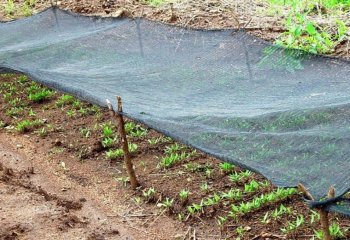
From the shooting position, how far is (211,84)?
369 centimetres

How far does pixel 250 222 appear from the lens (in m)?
→ 3.24

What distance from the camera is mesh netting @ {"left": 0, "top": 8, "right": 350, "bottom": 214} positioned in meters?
2.55

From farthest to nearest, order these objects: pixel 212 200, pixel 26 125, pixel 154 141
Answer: pixel 26 125 → pixel 154 141 → pixel 212 200

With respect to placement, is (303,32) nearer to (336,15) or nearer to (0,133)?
(336,15)

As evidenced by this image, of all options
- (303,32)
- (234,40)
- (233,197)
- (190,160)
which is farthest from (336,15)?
(233,197)

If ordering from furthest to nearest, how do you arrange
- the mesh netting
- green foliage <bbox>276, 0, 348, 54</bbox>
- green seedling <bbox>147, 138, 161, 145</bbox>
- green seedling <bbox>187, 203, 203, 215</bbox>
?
1. green foliage <bbox>276, 0, 348, 54</bbox>
2. green seedling <bbox>147, 138, 161, 145</bbox>
3. green seedling <bbox>187, 203, 203, 215</bbox>
4. the mesh netting

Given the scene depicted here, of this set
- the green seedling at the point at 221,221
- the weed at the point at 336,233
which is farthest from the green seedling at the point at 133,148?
the weed at the point at 336,233

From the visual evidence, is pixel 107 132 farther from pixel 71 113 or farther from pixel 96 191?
pixel 96 191

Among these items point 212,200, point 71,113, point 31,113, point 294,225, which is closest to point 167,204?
point 212,200

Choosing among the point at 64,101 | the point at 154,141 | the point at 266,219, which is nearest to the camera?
the point at 266,219

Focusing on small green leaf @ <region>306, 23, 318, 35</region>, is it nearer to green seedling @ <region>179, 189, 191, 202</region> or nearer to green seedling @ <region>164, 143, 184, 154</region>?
green seedling @ <region>164, 143, 184, 154</region>

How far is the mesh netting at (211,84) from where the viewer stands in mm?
2555

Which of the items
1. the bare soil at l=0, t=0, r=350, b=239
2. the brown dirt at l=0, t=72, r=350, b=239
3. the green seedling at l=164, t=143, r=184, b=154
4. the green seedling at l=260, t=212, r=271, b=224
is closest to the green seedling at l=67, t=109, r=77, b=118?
the bare soil at l=0, t=0, r=350, b=239

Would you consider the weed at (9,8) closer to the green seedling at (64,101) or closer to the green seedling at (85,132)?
the green seedling at (64,101)
